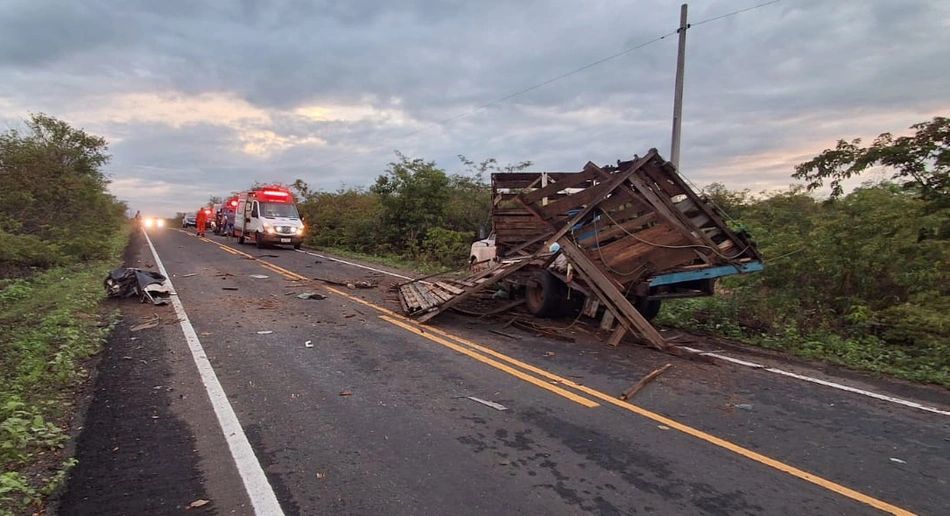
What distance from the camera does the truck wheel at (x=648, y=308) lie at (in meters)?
8.96

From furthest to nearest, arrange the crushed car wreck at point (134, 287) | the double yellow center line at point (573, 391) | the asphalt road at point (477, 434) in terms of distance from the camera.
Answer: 1. the crushed car wreck at point (134, 287)
2. the double yellow center line at point (573, 391)
3. the asphalt road at point (477, 434)

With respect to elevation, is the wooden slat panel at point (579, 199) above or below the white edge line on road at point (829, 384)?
above

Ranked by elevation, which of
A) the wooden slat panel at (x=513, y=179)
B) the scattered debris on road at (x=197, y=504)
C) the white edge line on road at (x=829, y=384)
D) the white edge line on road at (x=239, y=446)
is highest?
the wooden slat panel at (x=513, y=179)

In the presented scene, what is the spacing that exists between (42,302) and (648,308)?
35.0ft

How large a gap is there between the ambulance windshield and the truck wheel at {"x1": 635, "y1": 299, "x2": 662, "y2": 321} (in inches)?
778

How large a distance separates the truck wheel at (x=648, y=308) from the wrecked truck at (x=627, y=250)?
0.06 ft

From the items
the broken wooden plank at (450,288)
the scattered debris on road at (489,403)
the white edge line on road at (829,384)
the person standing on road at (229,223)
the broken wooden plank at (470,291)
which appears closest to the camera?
the scattered debris on road at (489,403)

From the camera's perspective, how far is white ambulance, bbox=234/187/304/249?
24094 mm

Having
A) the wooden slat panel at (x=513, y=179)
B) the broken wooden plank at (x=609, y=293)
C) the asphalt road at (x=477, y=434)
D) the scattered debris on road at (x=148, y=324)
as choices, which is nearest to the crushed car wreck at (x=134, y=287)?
the scattered debris on road at (x=148, y=324)

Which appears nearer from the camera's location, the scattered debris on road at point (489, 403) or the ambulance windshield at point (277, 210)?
the scattered debris on road at point (489, 403)

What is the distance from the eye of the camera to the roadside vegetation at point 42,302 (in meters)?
3.83

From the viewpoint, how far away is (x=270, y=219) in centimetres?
2430

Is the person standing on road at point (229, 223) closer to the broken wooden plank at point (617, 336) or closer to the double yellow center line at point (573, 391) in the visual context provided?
the double yellow center line at point (573, 391)

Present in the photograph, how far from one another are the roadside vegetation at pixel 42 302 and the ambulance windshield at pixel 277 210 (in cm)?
650
